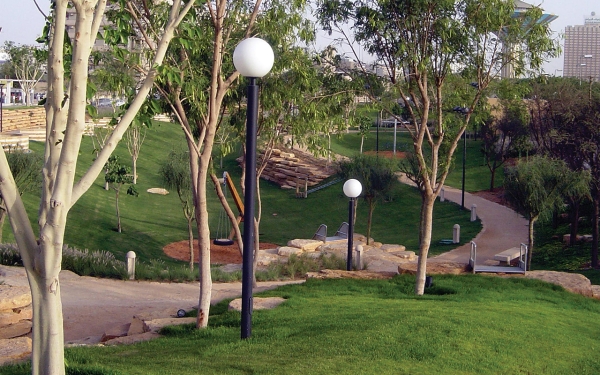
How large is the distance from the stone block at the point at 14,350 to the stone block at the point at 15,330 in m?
1.89

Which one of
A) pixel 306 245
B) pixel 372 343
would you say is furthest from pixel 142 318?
pixel 306 245

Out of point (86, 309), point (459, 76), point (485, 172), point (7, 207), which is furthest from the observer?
point (485, 172)

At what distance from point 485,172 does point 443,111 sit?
1157 inches

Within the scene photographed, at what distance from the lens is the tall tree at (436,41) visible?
9656 millimetres

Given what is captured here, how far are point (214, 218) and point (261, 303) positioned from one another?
60.9 ft

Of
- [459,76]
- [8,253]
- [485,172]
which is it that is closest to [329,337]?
[459,76]

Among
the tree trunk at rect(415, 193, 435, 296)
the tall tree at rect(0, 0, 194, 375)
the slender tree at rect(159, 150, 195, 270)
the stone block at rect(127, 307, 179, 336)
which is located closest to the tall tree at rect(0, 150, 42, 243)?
the slender tree at rect(159, 150, 195, 270)

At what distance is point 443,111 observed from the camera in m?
11.2

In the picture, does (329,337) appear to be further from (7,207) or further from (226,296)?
(226,296)

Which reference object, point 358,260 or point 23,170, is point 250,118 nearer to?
point 358,260

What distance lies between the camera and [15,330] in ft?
32.0

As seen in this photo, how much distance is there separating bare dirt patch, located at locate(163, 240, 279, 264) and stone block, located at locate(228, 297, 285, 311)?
10723 mm

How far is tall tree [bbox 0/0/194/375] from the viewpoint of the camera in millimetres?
4363

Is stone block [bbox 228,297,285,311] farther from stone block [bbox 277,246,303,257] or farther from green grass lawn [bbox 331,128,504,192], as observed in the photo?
green grass lawn [bbox 331,128,504,192]
